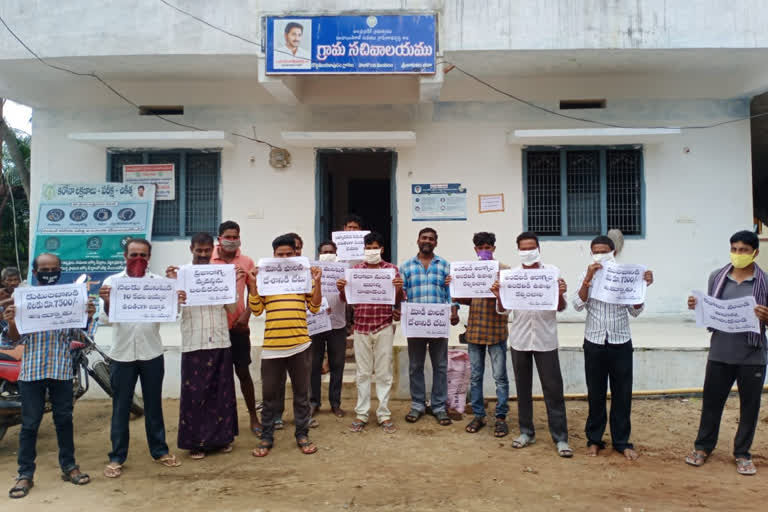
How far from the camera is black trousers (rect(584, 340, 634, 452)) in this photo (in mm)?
4102

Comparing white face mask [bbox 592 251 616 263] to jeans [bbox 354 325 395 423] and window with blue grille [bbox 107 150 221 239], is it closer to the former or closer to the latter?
jeans [bbox 354 325 395 423]

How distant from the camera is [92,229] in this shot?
24.7 feet

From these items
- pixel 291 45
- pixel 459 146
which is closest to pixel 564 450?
pixel 459 146

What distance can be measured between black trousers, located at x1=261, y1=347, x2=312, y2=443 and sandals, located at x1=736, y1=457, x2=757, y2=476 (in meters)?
3.14

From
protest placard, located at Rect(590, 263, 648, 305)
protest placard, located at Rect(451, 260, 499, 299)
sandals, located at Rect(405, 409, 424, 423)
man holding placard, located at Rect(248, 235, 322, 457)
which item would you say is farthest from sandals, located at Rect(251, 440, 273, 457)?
protest placard, located at Rect(590, 263, 648, 305)

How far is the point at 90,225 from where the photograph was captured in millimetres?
7523

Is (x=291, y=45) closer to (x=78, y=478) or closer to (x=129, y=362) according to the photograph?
(x=129, y=362)

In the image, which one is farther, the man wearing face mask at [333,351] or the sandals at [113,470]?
the man wearing face mask at [333,351]

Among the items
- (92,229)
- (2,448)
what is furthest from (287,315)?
(92,229)

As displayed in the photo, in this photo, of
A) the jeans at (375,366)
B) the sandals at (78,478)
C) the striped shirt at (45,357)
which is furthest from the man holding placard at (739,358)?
the striped shirt at (45,357)

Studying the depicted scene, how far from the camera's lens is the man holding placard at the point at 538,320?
4188mm

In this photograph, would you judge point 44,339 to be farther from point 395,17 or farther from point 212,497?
point 395,17

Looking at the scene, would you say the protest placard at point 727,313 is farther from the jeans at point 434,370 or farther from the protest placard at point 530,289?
the jeans at point 434,370

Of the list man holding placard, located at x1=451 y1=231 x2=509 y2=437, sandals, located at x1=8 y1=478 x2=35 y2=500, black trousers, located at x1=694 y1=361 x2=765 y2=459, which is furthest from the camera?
man holding placard, located at x1=451 y1=231 x2=509 y2=437
